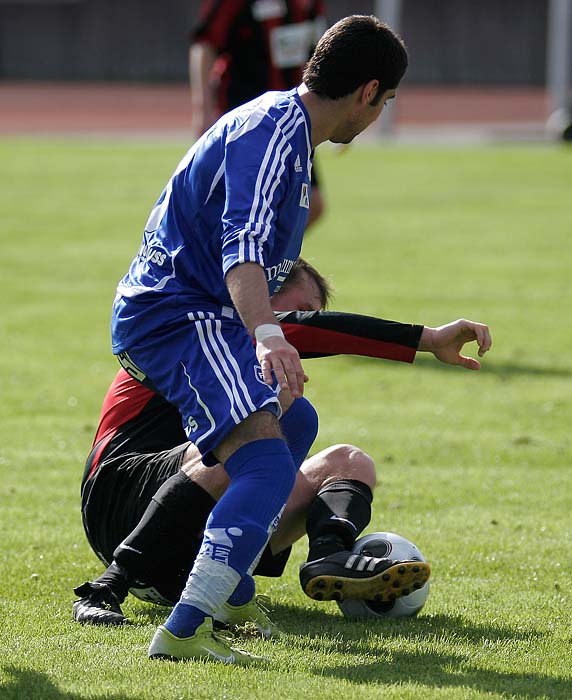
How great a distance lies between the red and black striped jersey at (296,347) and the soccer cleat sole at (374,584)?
2.08ft

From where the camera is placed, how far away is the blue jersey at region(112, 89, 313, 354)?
3701mm

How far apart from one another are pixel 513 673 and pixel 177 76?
51.7 metres

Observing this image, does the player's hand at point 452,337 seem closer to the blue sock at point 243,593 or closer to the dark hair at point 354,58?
the dark hair at point 354,58

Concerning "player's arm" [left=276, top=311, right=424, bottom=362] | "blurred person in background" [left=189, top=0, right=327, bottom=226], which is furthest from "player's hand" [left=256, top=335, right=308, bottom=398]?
"blurred person in background" [left=189, top=0, right=327, bottom=226]

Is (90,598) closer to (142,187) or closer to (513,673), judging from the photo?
(513,673)

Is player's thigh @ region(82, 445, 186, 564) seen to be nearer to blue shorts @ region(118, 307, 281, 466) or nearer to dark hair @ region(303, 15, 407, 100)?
blue shorts @ region(118, 307, 281, 466)

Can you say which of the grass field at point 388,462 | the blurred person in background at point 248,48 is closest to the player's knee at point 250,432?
the grass field at point 388,462

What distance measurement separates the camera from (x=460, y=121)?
42.7 meters

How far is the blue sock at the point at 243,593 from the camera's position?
405 cm

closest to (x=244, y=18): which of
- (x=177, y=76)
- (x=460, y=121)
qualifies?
(x=460, y=121)

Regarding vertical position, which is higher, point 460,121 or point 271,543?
point 271,543

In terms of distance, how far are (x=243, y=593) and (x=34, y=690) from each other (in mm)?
782

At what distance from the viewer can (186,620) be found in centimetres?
365

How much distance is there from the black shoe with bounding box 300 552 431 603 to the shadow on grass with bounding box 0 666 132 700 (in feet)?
2.74
